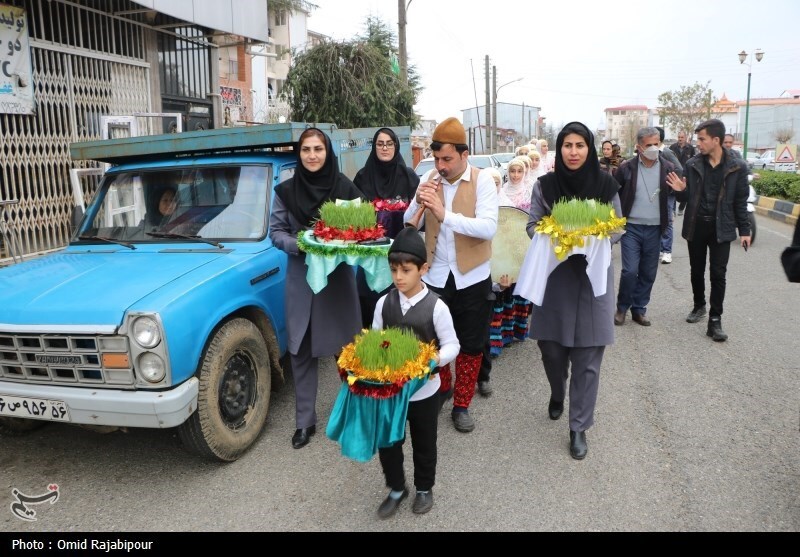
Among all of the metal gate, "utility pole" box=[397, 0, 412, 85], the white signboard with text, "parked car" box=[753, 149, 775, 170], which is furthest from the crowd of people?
"parked car" box=[753, 149, 775, 170]

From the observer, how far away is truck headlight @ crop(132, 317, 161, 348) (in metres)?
3.35

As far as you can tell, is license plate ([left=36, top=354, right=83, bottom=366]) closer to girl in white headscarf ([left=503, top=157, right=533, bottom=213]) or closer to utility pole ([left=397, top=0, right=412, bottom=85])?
girl in white headscarf ([left=503, top=157, right=533, bottom=213])

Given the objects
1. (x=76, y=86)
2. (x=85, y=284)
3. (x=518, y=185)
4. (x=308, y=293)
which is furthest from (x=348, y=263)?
(x=76, y=86)

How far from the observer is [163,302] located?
134 inches

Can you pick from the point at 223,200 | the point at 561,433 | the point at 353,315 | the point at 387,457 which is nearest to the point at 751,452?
the point at 561,433

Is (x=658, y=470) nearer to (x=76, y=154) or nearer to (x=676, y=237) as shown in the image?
(x=76, y=154)

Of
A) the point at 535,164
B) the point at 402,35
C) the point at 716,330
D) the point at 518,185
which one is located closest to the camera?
the point at 716,330

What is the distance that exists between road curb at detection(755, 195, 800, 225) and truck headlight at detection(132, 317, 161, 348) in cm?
1513

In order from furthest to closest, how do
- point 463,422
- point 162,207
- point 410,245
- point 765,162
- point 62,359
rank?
point 765,162 < point 162,207 < point 463,422 < point 62,359 < point 410,245

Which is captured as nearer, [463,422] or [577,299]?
[577,299]

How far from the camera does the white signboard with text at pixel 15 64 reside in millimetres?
7617

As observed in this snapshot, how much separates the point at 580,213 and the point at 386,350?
1.49 meters

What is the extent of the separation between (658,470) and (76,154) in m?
4.91

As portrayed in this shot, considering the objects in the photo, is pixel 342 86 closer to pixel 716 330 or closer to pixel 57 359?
pixel 716 330
